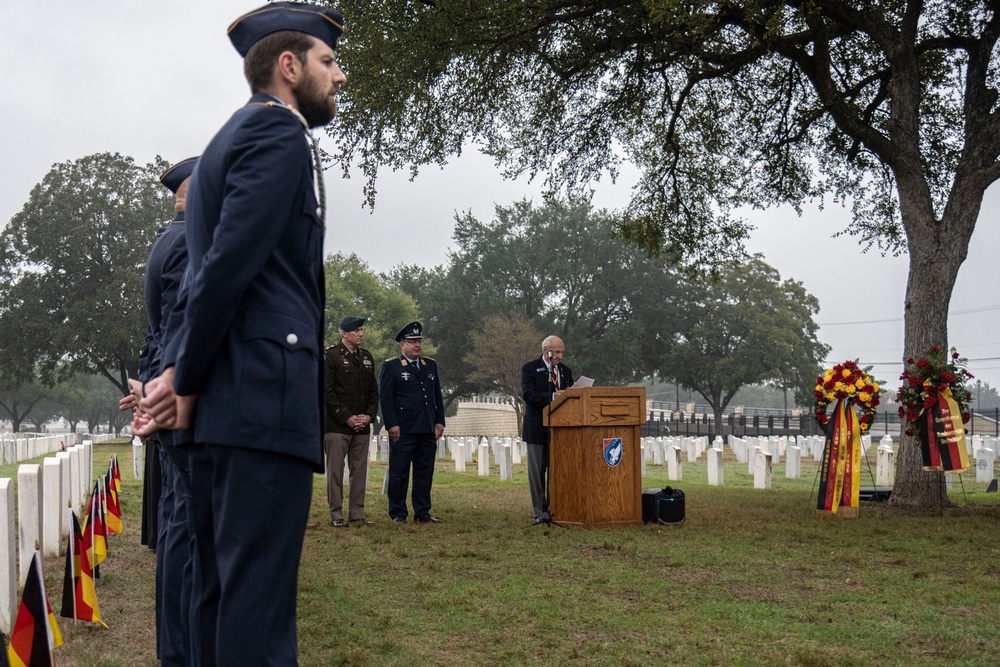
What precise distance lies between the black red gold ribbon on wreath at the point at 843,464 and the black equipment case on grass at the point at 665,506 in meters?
2.08

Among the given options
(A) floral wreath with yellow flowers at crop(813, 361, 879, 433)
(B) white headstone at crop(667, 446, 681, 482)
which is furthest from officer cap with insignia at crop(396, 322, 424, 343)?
(B) white headstone at crop(667, 446, 681, 482)

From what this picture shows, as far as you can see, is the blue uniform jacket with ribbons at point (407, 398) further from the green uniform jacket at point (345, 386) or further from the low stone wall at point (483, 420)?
the low stone wall at point (483, 420)

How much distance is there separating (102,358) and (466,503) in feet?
139

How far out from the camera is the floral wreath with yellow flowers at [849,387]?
1230 cm

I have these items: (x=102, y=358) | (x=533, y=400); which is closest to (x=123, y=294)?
(x=102, y=358)

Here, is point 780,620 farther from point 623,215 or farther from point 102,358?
point 102,358

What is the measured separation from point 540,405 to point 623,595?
466cm

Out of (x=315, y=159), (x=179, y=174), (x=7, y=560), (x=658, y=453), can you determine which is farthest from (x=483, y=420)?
(x=315, y=159)

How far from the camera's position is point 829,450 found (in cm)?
1240

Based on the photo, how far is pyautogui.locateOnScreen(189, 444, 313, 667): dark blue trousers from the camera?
2664 mm

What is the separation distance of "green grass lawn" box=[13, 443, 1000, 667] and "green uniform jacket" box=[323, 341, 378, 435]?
3.86 ft

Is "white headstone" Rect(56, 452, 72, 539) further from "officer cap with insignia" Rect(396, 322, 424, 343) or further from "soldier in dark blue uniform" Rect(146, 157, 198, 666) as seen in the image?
"officer cap with insignia" Rect(396, 322, 424, 343)

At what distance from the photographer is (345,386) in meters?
11.4

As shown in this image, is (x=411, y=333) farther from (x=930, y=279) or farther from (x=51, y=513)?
(x=930, y=279)
